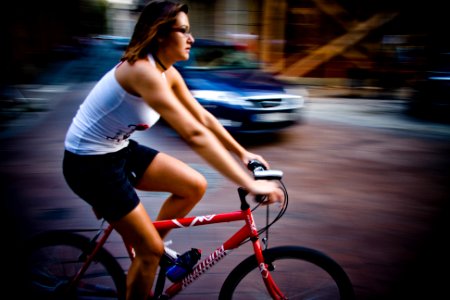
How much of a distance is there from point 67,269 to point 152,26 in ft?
5.07

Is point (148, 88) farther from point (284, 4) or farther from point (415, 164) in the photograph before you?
point (284, 4)

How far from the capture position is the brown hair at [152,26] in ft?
6.44

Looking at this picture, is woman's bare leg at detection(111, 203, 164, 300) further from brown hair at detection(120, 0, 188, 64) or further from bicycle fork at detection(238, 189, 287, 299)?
brown hair at detection(120, 0, 188, 64)

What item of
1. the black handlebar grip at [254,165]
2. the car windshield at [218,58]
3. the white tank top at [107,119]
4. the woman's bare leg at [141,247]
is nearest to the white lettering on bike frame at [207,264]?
the woman's bare leg at [141,247]

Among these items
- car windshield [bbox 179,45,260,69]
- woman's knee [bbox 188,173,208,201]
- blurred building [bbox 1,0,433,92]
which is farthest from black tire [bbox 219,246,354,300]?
blurred building [bbox 1,0,433,92]

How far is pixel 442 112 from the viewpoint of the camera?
864cm

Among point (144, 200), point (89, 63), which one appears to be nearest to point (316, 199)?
point (144, 200)

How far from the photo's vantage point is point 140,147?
7.95ft

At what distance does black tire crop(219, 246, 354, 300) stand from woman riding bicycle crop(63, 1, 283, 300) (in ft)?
1.33

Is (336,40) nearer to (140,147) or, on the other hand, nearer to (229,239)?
(140,147)

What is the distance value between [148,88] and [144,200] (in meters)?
2.99

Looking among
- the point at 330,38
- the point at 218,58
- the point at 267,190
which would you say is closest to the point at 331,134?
the point at 218,58

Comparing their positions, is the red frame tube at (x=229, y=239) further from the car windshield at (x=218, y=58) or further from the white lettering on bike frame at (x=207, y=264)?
the car windshield at (x=218, y=58)

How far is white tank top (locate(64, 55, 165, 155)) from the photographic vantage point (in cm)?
198
